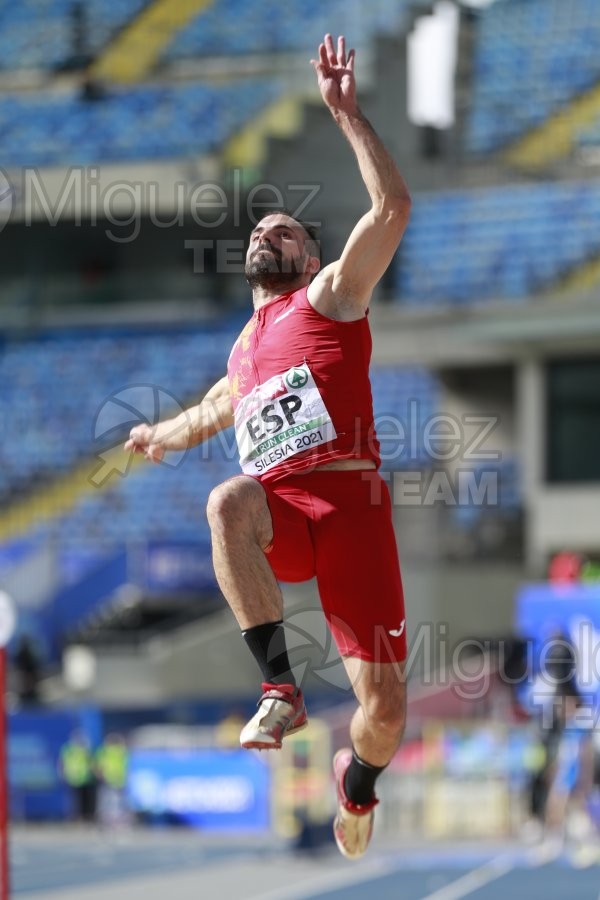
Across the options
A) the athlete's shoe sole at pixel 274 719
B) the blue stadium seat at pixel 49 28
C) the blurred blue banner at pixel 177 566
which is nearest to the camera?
the athlete's shoe sole at pixel 274 719

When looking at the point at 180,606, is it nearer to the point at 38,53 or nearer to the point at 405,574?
the point at 405,574

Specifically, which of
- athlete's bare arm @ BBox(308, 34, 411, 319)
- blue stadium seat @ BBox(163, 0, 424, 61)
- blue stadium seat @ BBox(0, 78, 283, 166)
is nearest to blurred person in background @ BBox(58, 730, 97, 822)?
blue stadium seat @ BBox(0, 78, 283, 166)

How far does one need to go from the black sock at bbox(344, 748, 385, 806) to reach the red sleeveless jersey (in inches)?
46.9

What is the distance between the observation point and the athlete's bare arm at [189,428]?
19.3ft

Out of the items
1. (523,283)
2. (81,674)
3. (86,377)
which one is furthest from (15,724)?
(523,283)

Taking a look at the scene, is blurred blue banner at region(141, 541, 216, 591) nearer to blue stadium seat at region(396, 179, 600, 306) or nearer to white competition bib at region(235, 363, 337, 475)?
blue stadium seat at region(396, 179, 600, 306)

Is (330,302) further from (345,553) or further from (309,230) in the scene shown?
(345,553)


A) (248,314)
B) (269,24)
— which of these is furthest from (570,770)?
(269,24)

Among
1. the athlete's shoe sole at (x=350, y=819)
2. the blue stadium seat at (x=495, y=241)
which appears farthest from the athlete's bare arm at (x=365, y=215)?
the blue stadium seat at (x=495, y=241)

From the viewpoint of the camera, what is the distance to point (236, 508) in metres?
5.15

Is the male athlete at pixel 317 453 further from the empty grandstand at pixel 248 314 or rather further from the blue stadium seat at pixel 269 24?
the blue stadium seat at pixel 269 24

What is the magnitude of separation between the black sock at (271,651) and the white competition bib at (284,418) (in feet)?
1.67

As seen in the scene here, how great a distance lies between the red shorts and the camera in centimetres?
534

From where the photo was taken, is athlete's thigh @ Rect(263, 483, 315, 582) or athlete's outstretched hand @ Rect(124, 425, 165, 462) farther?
athlete's outstretched hand @ Rect(124, 425, 165, 462)
